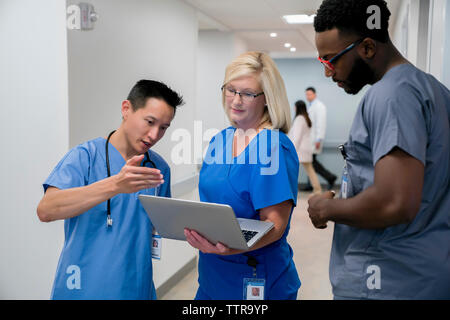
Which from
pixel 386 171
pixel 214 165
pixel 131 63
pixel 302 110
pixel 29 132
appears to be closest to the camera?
pixel 386 171

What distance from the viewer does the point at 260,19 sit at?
421cm

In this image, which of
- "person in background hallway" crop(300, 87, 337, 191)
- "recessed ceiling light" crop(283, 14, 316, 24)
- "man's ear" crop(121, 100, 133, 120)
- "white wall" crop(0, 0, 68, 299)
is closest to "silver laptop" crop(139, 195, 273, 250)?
"man's ear" crop(121, 100, 133, 120)

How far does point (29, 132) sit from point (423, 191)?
179cm

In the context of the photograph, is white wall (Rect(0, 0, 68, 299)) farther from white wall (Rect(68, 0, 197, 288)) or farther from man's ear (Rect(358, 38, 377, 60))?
man's ear (Rect(358, 38, 377, 60))

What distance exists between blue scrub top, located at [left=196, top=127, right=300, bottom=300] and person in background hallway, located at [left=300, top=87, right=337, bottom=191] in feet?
18.5

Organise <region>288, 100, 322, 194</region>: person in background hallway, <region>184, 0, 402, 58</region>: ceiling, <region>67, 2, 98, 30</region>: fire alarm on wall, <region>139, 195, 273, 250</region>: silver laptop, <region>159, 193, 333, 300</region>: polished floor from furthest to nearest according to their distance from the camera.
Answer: <region>288, 100, 322, 194</region>: person in background hallway < <region>184, 0, 402, 58</region>: ceiling < <region>159, 193, 333, 300</region>: polished floor < <region>67, 2, 98, 30</region>: fire alarm on wall < <region>139, 195, 273, 250</region>: silver laptop

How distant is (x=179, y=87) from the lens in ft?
10.7

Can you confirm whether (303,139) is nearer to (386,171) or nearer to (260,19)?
(260,19)

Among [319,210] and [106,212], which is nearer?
[319,210]

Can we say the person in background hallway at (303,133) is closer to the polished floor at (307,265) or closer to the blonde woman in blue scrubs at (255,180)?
the polished floor at (307,265)

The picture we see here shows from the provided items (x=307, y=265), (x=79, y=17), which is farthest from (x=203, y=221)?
(x=307, y=265)

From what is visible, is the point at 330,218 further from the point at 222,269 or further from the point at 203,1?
the point at 203,1

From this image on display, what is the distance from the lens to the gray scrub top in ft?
2.99
